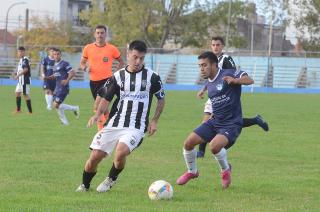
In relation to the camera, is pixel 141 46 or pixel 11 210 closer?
pixel 11 210

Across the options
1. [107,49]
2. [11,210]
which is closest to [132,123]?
[11,210]

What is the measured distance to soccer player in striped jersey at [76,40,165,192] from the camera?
317 inches

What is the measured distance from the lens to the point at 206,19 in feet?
210

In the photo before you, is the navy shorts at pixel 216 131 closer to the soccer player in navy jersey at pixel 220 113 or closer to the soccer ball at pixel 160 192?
the soccer player in navy jersey at pixel 220 113

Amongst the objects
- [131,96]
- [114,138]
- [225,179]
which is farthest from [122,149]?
[225,179]

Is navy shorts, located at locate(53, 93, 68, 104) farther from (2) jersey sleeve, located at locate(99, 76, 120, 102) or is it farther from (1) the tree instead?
(1) the tree

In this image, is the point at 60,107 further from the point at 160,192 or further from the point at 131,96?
the point at 160,192

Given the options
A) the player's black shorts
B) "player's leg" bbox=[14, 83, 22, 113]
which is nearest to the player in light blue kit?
the player's black shorts

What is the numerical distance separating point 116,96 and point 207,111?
3718 millimetres

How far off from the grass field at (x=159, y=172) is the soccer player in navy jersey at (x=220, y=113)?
343 millimetres

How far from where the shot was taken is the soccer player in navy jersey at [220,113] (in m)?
8.72

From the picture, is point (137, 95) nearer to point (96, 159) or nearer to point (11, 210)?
point (96, 159)

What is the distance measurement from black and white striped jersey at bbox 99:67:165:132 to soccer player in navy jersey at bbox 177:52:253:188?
2.67 feet

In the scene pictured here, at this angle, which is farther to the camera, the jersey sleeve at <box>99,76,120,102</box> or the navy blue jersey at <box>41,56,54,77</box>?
the navy blue jersey at <box>41,56,54,77</box>
